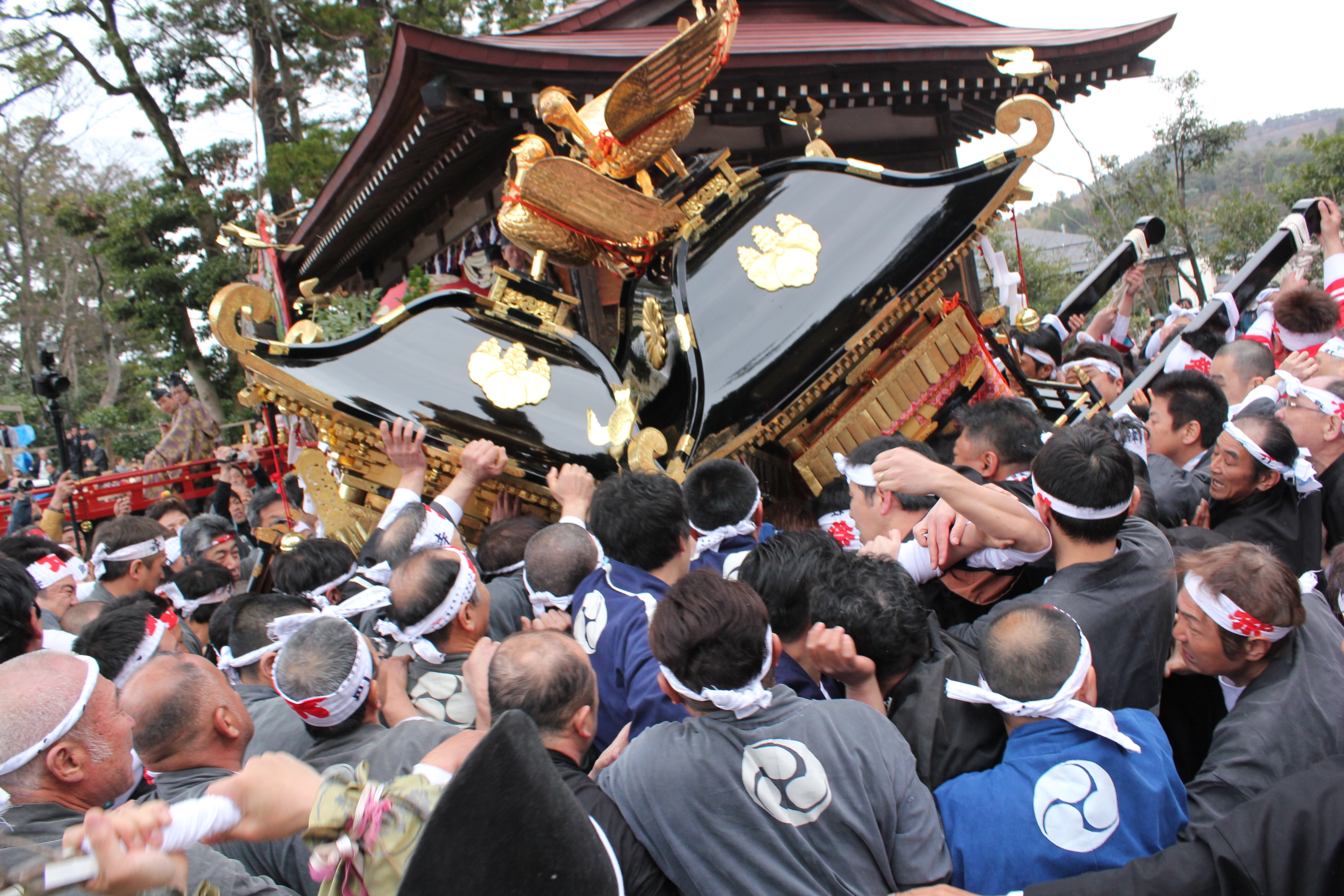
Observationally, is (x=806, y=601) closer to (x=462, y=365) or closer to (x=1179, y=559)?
(x=1179, y=559)

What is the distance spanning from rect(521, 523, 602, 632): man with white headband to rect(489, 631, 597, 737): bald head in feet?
2.86

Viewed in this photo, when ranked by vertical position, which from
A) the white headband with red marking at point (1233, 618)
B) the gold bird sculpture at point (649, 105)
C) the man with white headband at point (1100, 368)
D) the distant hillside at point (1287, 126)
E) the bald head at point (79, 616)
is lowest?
the distant hillside at point (1287, 126)

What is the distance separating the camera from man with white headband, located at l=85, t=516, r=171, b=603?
4191 millimetres

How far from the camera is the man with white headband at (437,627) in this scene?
2336 millimetres

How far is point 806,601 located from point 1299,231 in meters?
4.79

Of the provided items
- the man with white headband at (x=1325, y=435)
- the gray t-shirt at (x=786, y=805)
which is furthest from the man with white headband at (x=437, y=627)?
the man with white headband at (x=1325, y=435)

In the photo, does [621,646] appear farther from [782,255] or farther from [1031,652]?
[782,255]

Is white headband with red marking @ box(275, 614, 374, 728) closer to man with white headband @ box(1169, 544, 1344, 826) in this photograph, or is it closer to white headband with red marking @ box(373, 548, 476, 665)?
white headband with red marking @ box(373, 548, 476, 665)

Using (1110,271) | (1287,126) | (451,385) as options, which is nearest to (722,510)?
(451,385)

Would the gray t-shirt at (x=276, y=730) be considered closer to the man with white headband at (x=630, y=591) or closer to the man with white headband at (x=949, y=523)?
the man with white headband at (x=630, y=591)

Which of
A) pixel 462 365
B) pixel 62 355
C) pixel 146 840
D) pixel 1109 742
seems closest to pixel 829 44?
pixel 462 365

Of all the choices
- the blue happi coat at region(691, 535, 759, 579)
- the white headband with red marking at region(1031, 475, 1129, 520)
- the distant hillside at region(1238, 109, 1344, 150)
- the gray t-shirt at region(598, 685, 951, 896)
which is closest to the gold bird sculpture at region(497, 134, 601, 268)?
the blue happi coat at region(691, 535, 759, 579)

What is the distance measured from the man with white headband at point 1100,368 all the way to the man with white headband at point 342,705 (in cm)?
426

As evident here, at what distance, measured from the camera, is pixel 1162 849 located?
1.61 metres
